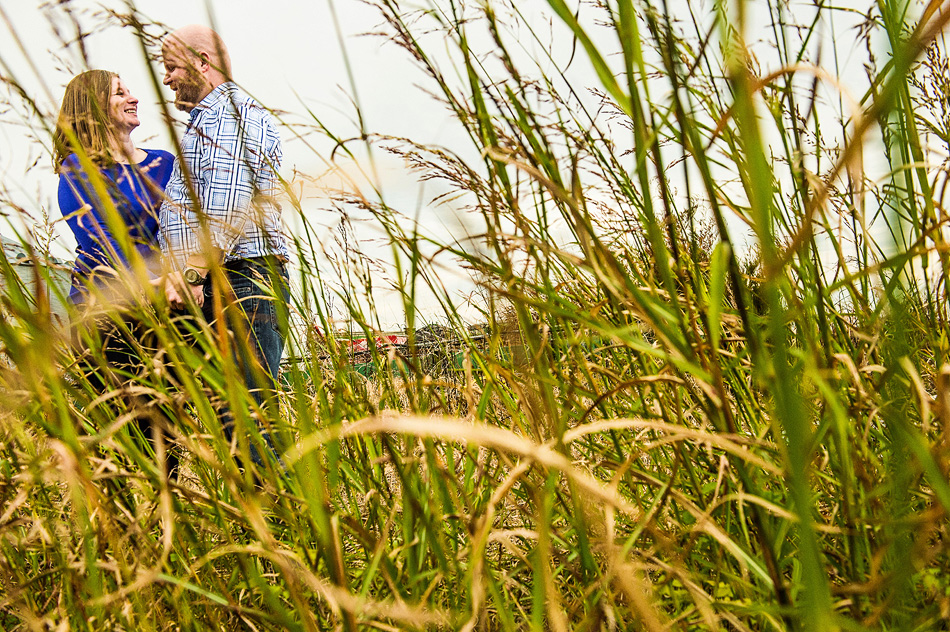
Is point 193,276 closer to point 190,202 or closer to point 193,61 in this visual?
point 190,202

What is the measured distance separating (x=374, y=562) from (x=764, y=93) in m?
0.82

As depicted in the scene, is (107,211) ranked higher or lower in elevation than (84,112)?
Answer: lower

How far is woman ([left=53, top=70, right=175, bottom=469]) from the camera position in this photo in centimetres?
72

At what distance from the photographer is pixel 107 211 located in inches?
25.6

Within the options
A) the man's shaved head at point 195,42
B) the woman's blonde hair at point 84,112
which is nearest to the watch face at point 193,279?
the woman's blonde hair at point 84,112

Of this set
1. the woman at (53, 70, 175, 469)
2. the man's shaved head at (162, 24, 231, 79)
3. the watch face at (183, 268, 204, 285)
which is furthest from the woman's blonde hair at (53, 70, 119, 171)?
the watch face at (183, 268, 204, 285)

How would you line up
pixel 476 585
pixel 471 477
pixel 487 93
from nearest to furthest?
pixel 476 585 → pixel 487 93 → pixel 471 477

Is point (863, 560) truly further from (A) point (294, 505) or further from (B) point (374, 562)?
(A) point (294, 505)

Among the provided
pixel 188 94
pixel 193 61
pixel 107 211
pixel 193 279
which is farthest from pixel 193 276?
pixel 107 211

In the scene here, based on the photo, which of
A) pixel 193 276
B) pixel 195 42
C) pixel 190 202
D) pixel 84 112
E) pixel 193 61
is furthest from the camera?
pixel 190 202

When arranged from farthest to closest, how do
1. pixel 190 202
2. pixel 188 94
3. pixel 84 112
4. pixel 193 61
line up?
1. pixel 188 94
2. pixel 190 202
3. pixel 84 112
4. pixel 193 61

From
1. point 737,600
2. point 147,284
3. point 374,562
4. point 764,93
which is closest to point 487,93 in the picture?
point 764,93

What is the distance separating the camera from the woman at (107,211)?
721 mm

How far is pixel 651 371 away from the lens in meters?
1.06
